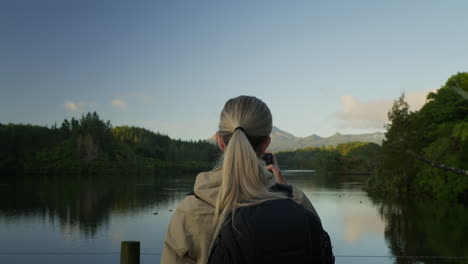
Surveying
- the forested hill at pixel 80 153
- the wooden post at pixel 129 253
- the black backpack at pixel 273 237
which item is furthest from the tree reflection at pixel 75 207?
the forested hill at pixel 80 153

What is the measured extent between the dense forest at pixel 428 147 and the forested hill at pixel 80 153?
63682 mm

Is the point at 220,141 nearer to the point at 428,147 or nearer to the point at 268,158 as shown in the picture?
the point at 268,158

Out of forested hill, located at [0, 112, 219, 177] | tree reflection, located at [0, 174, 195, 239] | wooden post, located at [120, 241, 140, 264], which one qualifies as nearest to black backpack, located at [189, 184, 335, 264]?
wooden post, located at [120, 241, 140, 264]

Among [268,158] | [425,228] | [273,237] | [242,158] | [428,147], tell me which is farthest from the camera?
[428,147]

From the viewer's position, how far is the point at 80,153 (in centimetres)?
9038

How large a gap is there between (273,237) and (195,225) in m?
0.28

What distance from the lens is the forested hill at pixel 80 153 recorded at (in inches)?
3310

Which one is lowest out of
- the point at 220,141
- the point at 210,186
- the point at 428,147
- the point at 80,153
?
the point at 210,186

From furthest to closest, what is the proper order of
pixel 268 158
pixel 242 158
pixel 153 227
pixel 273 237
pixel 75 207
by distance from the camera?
pixel 75 207 < pixel 153 227 < pixel 268 158 < pixel 242 158 < pixel 273 237

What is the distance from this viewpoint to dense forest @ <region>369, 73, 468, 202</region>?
27094 millimetres

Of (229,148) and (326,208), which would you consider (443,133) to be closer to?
(326,208)

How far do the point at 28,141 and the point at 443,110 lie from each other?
84.1 metres

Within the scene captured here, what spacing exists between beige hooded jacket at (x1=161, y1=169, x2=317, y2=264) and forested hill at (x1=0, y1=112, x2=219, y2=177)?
291 feet

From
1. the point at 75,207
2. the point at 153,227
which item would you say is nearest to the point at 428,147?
the point at 153,227
